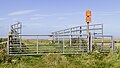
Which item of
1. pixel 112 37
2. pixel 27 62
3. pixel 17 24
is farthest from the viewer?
pixel 17 24

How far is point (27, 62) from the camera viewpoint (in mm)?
12812

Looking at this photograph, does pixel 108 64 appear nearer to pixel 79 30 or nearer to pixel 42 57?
pixel 42 57

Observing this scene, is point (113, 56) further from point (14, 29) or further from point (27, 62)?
point (14, 29)

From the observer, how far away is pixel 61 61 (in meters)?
12.5

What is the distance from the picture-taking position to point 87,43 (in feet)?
49.4

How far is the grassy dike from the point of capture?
11722 mm

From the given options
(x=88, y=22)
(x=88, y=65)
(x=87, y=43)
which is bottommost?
(x=88, y=65)

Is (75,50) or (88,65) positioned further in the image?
(75,50)

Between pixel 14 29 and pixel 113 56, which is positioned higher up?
pixel 14 29

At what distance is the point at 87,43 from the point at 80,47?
48cm

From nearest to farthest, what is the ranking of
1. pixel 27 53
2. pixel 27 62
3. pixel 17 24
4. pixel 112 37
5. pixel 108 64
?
pixel 108 64, pixel 27 62, pixel 27 53, pixel 112 37, pixel 17 24

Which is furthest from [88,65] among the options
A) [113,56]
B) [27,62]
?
[27,62]

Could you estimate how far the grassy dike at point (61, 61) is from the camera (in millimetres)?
11722

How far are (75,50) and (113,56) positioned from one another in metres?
2.36
